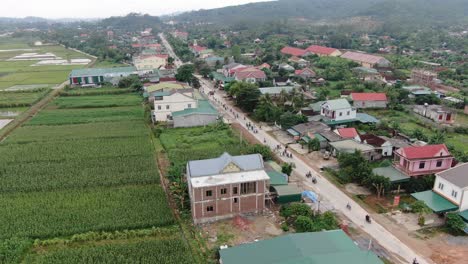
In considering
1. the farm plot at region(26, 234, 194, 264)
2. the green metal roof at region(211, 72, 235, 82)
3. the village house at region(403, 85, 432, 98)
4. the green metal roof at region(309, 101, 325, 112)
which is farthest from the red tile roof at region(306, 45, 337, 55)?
the farm plot at region(26, 234, 194, 264)

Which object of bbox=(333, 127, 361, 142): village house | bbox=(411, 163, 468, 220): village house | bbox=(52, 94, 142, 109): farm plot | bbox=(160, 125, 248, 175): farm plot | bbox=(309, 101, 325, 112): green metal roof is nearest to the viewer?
bbox=(411, 163, 468, 220): village house

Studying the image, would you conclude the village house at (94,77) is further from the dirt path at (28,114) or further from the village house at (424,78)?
the village house at (424,78)

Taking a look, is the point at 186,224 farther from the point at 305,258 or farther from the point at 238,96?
the point at 238,96

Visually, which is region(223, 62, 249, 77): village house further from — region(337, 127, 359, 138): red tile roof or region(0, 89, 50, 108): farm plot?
region(337, 127, 359, 138): red tile roof

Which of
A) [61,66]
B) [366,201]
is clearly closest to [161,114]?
[366,201]

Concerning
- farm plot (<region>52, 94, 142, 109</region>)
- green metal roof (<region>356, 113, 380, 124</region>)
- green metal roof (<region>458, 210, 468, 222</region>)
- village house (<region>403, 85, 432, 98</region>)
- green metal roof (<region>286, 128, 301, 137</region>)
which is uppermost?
village house (<region>403, 85, 432, 98</region>)

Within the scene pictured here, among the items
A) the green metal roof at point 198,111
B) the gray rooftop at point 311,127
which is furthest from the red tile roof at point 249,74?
the gray rooftop at point 311,127
